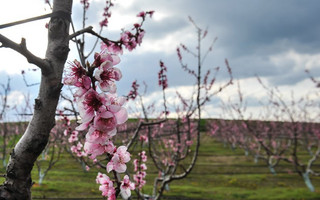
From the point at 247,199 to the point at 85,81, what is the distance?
1006 centimetres

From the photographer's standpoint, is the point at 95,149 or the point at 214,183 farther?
the point at 214,183

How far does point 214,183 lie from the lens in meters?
13.0

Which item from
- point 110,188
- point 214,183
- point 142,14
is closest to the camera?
point 110,188

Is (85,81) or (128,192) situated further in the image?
(128,192)

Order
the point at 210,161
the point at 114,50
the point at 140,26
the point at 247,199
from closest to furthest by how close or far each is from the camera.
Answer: the point at 114,50, the point at 140,26, the point at 247,199, the point at 210,161

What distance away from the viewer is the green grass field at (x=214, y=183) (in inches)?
405

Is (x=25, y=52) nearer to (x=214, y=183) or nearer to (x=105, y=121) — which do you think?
(x=105, y=121)

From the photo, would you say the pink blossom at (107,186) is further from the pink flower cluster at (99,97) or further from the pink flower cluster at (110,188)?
the pink flower cluster at (99,97)

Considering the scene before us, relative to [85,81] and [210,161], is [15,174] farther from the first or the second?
[210,161]

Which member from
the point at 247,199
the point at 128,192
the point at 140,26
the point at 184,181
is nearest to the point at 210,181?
the point at 184,181

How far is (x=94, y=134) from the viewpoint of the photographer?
48.3 inches

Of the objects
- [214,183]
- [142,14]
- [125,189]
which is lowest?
[214,183]

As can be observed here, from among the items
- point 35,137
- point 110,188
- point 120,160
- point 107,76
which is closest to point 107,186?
point 110,188

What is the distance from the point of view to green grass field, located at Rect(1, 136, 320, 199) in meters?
10.3
